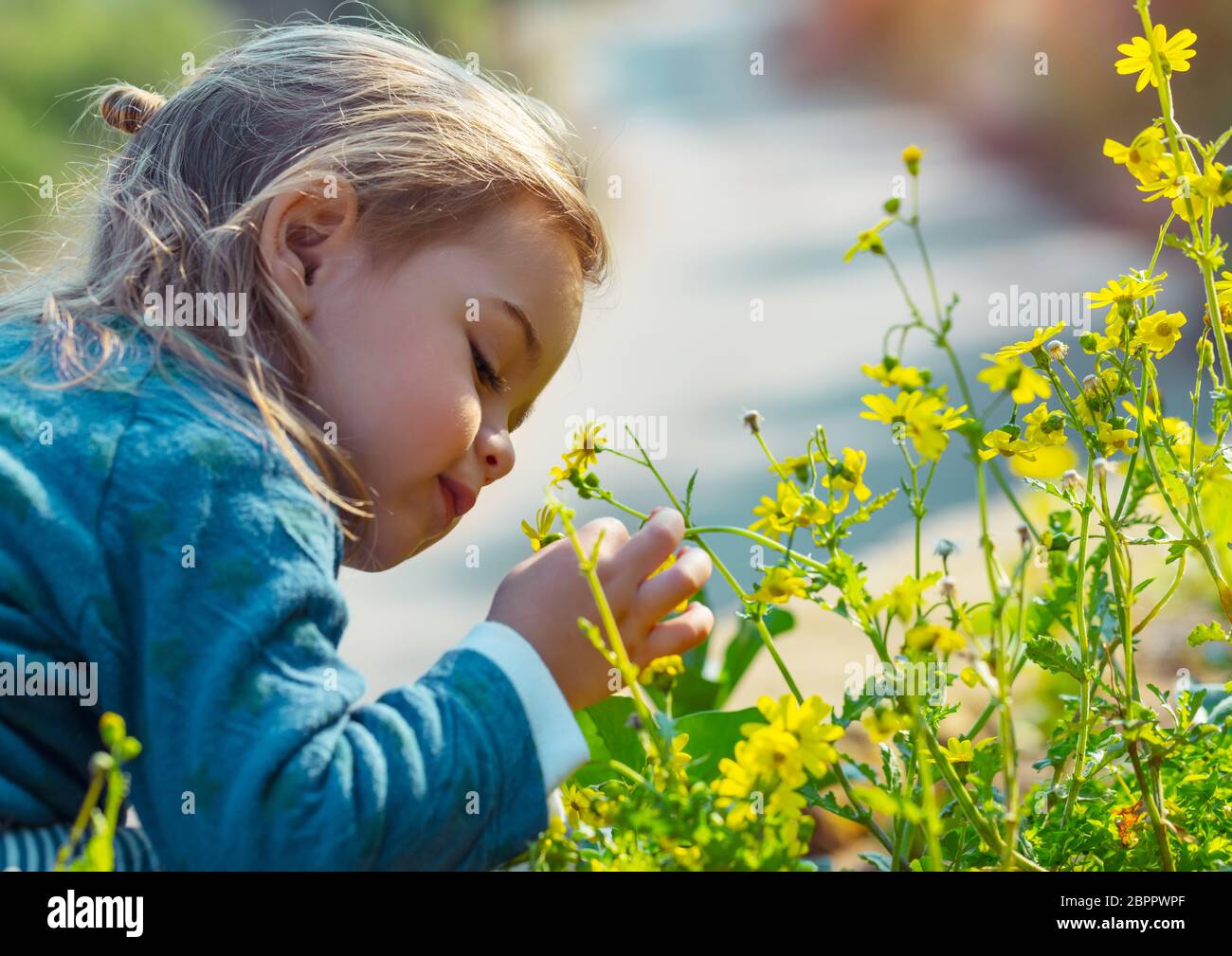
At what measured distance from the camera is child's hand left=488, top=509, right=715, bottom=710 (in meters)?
0.82

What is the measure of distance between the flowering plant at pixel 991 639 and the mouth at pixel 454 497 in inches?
6.2

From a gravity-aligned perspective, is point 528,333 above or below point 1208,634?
above

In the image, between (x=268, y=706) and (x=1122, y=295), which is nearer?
(x=268, y=706)

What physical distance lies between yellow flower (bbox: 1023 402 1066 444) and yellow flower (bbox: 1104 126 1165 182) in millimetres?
156

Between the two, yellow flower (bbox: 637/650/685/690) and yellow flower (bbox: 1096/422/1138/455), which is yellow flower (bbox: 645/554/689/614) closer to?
yellow flower (bbox: 637/650/685/690)

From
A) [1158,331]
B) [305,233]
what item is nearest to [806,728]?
[1158,331]

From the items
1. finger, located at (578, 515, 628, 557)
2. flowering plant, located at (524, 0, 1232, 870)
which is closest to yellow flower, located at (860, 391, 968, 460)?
flowering plant, located at (524, 0, 1232, 870)

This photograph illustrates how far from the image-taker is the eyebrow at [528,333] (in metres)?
1.06

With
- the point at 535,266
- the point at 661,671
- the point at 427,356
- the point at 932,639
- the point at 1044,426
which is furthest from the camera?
the point at 535,266

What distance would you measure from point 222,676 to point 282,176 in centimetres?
50

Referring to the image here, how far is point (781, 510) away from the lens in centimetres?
78

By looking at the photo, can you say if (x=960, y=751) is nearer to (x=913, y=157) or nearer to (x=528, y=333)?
(x=913, y=157)

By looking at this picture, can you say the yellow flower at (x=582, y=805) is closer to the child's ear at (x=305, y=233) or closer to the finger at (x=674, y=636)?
the finger at (x=674, y=636)
